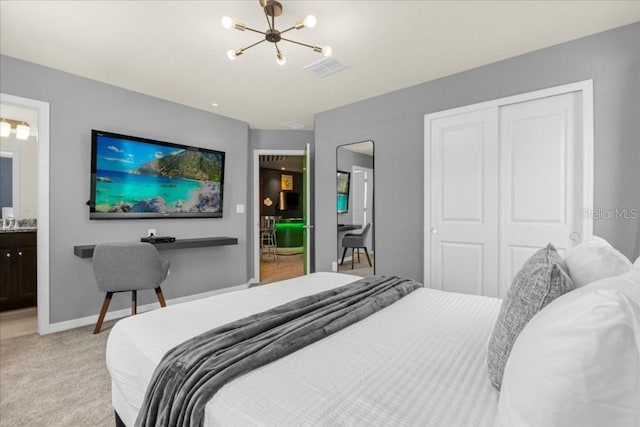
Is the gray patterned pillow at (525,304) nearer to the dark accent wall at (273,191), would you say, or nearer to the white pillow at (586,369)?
the white pillow at (586,369)

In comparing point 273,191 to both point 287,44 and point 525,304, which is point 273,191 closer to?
point 287,44

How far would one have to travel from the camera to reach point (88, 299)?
10.7ft

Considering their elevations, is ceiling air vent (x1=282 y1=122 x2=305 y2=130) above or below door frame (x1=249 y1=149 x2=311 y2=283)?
A: above

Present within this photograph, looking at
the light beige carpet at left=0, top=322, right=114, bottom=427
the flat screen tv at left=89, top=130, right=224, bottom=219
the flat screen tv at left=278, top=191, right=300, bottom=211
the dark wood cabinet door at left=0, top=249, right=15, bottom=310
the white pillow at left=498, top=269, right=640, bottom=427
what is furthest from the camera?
the flat screen tv at left=278, top=191, right=300, bottom=211

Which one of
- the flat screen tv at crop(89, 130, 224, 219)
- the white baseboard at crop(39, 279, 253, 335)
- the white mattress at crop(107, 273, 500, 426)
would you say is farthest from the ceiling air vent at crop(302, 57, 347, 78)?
the white baseboard at crop(39, 279, 253, 335)

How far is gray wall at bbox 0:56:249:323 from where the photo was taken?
3023 mm

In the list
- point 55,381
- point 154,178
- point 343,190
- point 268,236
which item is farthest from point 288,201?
point 55,381

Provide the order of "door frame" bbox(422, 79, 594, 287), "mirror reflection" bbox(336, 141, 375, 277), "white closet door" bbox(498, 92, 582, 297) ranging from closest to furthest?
1. "door frame" bbox(422, 79, 594, 287)
2. "white closet door" bbox(498, 92, 582, 297)
3. "mirror reflection" bbox(336, 141, 375, 277)

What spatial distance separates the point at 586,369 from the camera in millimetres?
523

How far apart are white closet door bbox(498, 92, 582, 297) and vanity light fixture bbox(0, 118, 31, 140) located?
5.73m

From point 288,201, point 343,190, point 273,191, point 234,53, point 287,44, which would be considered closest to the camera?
point 234,53

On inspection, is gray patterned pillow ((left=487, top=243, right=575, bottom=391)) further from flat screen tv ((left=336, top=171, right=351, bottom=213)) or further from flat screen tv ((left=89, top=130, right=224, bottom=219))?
flat screen tv ((left=89, top=130, right=224, bottom=219))

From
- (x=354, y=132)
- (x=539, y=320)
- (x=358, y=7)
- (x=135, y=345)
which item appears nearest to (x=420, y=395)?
(x=539, y=320)

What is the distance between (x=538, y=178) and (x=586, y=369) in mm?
2660
